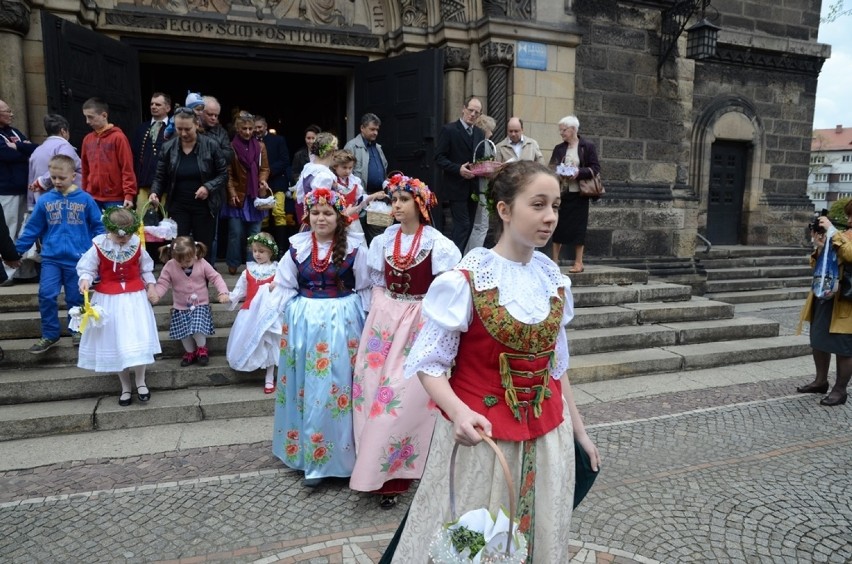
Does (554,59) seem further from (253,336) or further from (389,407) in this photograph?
(389,407)

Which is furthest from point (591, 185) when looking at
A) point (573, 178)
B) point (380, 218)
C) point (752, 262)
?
point (752, 262)

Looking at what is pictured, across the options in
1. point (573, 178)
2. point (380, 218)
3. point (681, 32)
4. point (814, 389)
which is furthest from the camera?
point (681, 32)

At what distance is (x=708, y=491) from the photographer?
377 centimetres

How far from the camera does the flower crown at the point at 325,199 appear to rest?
3861 millimetres

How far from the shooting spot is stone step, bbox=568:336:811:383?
6125mm

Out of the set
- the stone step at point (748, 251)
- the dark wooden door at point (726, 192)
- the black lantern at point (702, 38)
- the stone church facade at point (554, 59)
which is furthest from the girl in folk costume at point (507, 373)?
the dark wooden door at point (726, 192)

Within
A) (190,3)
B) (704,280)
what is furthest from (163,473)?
(704,280)

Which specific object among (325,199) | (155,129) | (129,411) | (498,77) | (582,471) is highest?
(498,77)

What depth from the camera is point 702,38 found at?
9.67 meters

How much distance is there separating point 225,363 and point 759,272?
1039 cm

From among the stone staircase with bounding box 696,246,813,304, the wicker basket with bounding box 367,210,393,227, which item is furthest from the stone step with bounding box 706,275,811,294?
the wicker basket with bounding box 367,210,393,227

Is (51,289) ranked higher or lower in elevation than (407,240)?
lower

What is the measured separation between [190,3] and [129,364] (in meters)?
5.72

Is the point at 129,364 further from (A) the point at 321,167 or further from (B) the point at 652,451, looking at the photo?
(B) the point at 652,451
